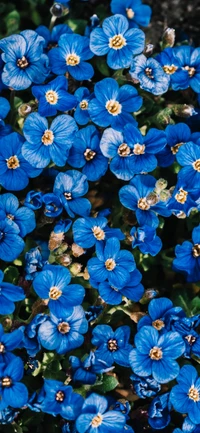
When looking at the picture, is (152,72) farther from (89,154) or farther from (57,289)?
(57,289)

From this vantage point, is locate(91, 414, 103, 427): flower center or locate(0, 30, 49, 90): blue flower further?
locate(0, 30, 49, 90): blue flower

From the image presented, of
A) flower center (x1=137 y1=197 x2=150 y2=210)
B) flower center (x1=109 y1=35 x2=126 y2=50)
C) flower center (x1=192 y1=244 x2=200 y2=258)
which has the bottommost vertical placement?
flower center (x1=192 y1=244 x2=200 y2=258)

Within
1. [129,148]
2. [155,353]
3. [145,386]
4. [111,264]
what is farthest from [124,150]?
[145,386]

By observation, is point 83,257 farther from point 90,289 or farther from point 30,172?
point 30,172

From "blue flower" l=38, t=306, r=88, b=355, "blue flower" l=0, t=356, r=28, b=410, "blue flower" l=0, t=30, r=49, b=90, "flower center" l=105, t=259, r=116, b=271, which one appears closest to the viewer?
"blue flower" l=0, t=356, r=28, b=410

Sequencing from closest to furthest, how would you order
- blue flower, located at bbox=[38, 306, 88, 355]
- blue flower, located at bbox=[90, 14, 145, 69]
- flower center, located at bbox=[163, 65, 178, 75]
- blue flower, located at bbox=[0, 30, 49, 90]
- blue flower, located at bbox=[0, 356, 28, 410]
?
blue flower, located at bbox=[0, 356, 28, 410], blue flower, located at bbox=[38, 306, 88, 355], blue flower, located at bbox=[0, 30, 49, 90], blue flower, located at bbox=[90, 14, 145, 69], flower center, located at bbox=[163, 65, 178, 75]

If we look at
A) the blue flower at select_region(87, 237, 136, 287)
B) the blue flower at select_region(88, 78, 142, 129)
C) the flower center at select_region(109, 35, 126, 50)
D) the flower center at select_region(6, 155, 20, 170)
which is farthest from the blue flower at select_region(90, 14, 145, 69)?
the blue flower at select_region(87, 237, 136, 287)

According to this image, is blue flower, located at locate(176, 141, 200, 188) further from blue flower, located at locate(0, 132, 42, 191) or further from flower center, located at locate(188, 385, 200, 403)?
flower center, located at locate(188, 385, 200, 403)
